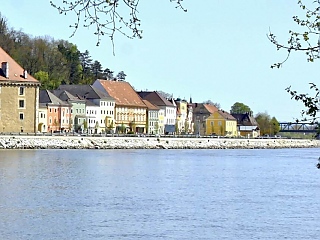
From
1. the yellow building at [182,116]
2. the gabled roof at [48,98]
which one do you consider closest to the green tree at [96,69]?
the yellow building at [182,116]

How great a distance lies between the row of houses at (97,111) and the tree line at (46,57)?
3.31 m

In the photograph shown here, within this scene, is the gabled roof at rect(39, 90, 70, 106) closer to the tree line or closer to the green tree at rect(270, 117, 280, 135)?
the tree line

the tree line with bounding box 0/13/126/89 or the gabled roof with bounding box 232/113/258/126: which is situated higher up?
the tree line with bounding box 0/13/126/89

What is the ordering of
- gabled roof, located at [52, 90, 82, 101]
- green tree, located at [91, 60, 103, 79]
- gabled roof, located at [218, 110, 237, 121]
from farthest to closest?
gabled roof, located at [218, 110, 237, 121], green tree, located at [91, 60, 103, 79], gabled roof, located at [52, 90, 82, 101]

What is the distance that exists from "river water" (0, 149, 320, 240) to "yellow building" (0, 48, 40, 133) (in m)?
30.6

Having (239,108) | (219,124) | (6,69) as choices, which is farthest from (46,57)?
(239,108)

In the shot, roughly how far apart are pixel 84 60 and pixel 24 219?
9109 cm

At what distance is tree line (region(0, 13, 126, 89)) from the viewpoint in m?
89.9

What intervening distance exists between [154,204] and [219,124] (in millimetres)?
101041

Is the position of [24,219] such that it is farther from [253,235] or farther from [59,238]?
[253,235]

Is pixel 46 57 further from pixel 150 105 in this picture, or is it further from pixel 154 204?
pixel 154 204

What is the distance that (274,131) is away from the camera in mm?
134500

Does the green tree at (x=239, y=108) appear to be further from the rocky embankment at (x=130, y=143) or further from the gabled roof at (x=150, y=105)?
the rocky embankment at (x=130, y=143)

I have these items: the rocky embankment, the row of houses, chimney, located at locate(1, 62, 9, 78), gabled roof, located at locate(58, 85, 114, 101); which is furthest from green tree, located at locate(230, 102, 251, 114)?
chimney, located at locate(1, 62, 9, 78)
